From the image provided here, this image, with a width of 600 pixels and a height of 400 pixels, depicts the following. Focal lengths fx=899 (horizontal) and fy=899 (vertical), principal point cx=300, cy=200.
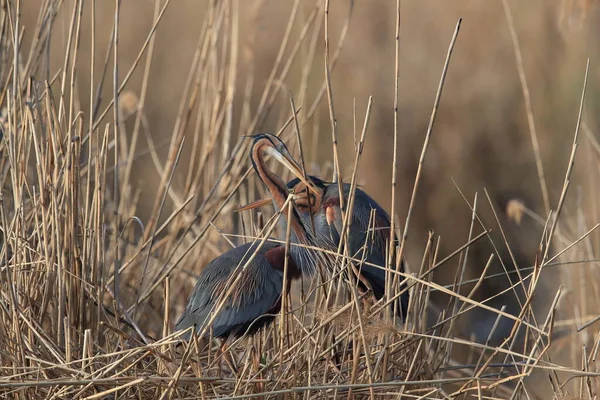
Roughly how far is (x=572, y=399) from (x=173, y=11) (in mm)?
5596

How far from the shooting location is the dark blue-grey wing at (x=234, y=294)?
9.43ft

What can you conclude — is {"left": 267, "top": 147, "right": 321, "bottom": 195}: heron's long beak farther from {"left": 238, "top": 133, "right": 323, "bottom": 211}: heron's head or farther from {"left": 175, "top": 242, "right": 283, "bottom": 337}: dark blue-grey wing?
{"left": 175, "top": 242, "right": 283, "bottom": 337}: dark blue-grey wing

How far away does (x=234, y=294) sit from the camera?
2.95 m

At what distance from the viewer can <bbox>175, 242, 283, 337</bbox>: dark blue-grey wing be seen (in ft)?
9.43

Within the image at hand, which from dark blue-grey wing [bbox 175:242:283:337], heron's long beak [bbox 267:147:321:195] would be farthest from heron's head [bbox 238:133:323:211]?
dark blue-grey wing [bbox 175:242:283:337]

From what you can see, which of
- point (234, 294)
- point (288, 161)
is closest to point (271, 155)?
point (288, 161)

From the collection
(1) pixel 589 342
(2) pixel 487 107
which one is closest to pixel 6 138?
(1) pixel 589 342

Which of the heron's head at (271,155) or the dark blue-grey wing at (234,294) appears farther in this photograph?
the heron's head at (271,155)

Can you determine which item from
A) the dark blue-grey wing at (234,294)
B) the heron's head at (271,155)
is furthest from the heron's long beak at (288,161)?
the dark blue-grey wing at (234,294)

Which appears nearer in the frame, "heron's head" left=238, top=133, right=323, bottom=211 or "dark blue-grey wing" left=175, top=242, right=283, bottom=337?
"dark blue-grey wing" left=175, top=242, right=283, bottom=337

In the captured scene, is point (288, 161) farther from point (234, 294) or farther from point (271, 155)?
point (234, 294)

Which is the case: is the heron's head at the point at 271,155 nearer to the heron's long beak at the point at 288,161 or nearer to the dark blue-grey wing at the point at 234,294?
the heron's long beak at the point at 288,161

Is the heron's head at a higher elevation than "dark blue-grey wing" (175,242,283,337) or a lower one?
higher

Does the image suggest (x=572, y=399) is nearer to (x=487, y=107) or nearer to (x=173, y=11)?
(x=487, y=107)
